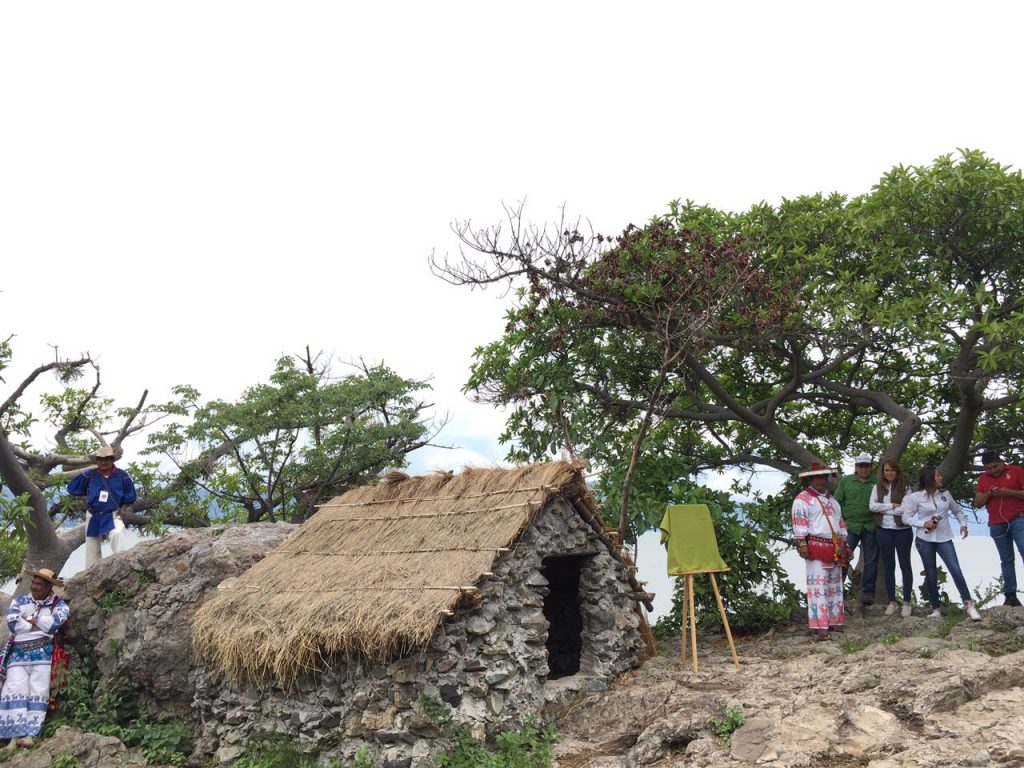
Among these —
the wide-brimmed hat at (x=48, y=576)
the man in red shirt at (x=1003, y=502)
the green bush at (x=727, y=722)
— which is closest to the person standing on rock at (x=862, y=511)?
the man in red shirt at (x=1003, y=502)

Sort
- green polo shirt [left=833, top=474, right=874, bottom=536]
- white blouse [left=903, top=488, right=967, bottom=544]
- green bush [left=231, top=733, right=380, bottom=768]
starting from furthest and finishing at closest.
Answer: green polo shirt [left=833, top=474, right=874, bottom=536] < white blouse [left=903, top=488, right=967, bottom=544] < green bush [left=231, top=733, right=380, bottom=768]

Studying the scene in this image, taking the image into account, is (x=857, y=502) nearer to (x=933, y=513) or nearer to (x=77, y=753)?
(x=933, y=513)

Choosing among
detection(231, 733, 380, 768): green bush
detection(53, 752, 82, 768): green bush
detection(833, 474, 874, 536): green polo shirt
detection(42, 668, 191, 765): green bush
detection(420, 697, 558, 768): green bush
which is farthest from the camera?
detection(833, 474, 874, 536): green polo shirt

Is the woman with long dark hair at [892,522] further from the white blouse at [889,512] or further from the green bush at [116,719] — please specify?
the green bush at [116,719]

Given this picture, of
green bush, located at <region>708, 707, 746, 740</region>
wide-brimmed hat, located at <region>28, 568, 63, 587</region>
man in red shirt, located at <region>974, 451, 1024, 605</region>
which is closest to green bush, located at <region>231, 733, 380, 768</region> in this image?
green bush, located at <region>708, 707, 746, 740</region>

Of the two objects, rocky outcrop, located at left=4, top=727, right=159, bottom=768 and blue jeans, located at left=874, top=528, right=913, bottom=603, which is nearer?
rocky outcrop, located at left=4, top=727, right=159, bottom=768

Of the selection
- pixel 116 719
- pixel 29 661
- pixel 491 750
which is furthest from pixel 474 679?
pixel 29 661

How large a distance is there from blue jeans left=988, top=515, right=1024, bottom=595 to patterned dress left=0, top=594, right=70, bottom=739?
10.3 metres

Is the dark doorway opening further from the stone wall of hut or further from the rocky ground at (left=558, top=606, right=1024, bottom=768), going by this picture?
the rocky ground at (left=558, top=606, right=1024, bottom=768)

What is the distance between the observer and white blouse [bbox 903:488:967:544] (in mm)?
10016

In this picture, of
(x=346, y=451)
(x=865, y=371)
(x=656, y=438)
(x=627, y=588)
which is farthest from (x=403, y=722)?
(x=346, y=451)

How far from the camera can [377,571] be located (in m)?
9.19

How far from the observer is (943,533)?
10016mm

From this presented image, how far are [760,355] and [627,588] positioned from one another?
5209 mm
